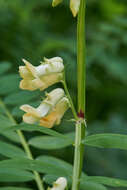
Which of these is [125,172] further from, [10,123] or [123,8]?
[123,8]

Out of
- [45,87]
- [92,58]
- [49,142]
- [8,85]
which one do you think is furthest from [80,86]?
[92,58]

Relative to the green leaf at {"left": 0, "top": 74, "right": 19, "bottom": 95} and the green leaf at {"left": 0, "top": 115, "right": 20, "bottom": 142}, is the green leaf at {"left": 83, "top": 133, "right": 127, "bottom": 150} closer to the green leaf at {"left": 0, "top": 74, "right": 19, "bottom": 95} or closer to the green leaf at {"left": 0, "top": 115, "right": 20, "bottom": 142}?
the green leaf at {"left": 0, "top": 115, "right": 20, "bottom": 142}

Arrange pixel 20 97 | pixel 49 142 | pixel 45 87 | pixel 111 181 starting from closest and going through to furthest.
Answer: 1. pixel 111 181
2. pixel 45 87
3. pixel 49 142
4. pixel 20 97

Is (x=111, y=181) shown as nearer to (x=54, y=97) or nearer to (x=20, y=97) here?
(x=54, y=97)

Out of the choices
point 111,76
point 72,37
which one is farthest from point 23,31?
point 111,76

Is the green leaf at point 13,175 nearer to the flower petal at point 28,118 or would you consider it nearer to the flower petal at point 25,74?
the flower petal at point 28,118
